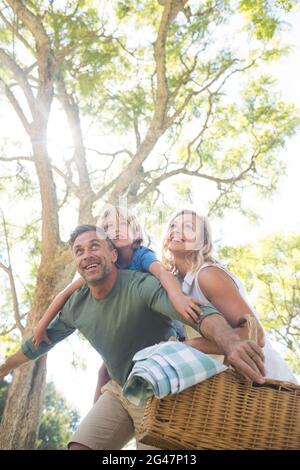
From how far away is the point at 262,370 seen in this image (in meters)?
1.48

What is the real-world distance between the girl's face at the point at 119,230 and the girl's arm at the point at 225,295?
40.2 inches

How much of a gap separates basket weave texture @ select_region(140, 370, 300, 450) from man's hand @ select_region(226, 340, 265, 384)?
42mm

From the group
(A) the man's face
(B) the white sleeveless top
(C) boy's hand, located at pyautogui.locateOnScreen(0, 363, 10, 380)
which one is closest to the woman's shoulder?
(B) the white sleeveless top

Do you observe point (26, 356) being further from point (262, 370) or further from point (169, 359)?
point (262, 370)

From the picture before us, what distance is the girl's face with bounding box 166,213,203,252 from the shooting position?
2.53 metres

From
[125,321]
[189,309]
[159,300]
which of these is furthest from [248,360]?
[125,321]

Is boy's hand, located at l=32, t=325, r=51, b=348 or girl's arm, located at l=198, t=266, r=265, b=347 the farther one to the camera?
boy's hand, located at l=32, t=325, r=51, b=348

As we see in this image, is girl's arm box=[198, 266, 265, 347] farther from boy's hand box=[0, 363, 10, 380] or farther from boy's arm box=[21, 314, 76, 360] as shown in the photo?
boy's hand box=[0, 363, 10, 380]

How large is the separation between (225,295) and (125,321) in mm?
610

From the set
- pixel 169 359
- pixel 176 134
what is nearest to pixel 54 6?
pixel 176 134

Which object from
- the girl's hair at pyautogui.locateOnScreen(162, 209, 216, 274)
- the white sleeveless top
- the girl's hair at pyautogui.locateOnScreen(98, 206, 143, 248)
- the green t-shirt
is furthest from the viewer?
the girl's hair at pyautogui.locateOnScreen(98, 206, 143, 248)

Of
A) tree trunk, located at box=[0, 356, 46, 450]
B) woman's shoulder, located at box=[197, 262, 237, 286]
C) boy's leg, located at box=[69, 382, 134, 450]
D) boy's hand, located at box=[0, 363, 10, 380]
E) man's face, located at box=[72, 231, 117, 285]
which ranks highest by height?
man's face, located at box=[72, 231, 117, 285]

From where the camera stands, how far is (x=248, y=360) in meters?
1.47
